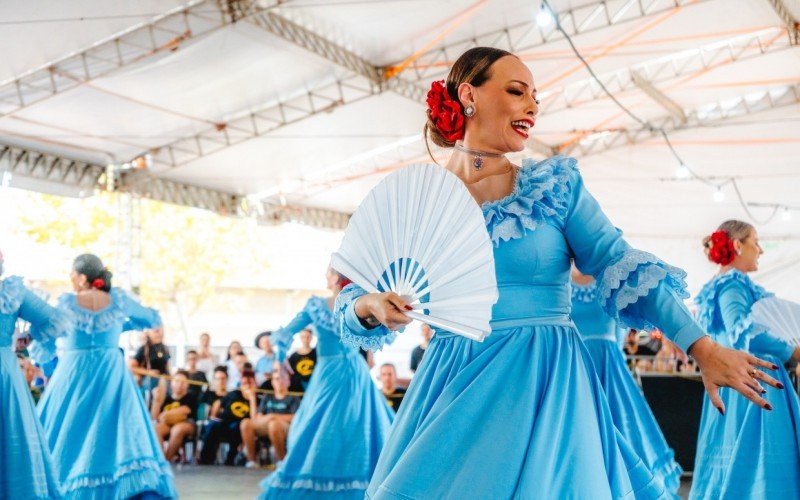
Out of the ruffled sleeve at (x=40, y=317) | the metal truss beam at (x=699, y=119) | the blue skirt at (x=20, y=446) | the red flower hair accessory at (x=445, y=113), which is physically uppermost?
the metal truss beam at (x=699, y=119)

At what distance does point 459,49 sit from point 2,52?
481 centimetres

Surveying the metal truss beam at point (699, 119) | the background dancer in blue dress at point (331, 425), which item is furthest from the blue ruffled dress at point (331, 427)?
the metal truss beam at point (699, 119)

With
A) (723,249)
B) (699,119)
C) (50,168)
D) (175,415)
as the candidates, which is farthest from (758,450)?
(699,119)

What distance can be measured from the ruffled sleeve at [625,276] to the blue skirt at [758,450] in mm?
2435

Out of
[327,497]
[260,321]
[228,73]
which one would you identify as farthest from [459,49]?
[260,321]

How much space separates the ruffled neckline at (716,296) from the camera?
4.23 meters

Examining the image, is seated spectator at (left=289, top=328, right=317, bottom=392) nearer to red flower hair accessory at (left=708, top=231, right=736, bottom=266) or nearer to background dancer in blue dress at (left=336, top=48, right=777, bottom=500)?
red flower hair accessory at (left=708, top=231, right=736, bottom=266)

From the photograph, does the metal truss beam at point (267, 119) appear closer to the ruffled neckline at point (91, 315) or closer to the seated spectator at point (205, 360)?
the seated spectator at point (205, 360)

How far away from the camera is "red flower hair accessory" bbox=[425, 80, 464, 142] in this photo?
7.41 feet

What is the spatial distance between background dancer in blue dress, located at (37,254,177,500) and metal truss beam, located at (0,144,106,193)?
5648 millimetres

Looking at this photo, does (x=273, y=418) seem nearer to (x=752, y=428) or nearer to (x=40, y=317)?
(x=40, y=317)

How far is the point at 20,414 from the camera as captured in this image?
453cm

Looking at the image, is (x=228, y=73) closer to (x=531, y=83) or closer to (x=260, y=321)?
(x=531, y=83)

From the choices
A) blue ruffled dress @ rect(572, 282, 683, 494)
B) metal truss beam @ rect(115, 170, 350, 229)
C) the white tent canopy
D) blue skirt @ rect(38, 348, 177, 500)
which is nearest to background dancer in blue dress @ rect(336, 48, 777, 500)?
blue ruffled dress @ rect(572, 282, 683, 494)
